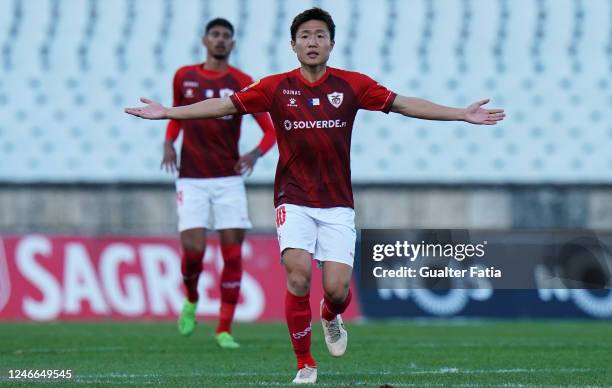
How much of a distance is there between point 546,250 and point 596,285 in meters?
0.69

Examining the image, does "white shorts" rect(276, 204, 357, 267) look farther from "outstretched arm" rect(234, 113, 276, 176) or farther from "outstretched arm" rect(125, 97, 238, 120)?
"outstretched arm" rect(234, 113, 276, 176)

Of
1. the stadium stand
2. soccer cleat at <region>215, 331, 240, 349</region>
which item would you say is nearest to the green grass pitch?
soccer cleat at <region>215, 331, 240, 349</region>

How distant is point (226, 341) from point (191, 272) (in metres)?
0.70

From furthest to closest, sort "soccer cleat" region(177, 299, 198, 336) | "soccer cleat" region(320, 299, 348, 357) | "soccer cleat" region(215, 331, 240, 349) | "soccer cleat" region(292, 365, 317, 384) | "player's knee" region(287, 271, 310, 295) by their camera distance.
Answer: "soccer cleat" region(177, 299, 198, 336) → "soccer cleat" region(215, 331, 240, 349) → "soccer cleat" region(320, 299, 348, 357) → "player's knee" region(287, 271, 310, 295) → "soccer cleat" region(292, 365, 317, 384)

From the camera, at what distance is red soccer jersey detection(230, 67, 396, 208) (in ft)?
22.1

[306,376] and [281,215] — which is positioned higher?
[281,215]

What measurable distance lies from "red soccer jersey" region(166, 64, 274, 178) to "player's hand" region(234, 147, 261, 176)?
0.47ft

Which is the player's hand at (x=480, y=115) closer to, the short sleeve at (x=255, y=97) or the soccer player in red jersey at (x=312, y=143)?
the soccer player in red jersey at (x=312, y=143)

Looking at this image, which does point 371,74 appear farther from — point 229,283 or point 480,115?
point 480,115

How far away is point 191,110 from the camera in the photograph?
6707 mm

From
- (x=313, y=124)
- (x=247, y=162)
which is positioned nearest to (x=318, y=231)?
(x=313, y=124)

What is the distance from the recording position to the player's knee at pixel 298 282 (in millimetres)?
6609

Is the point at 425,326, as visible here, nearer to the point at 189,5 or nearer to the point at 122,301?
the point at 122,301

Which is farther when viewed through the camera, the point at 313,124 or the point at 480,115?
the point at 313,124
